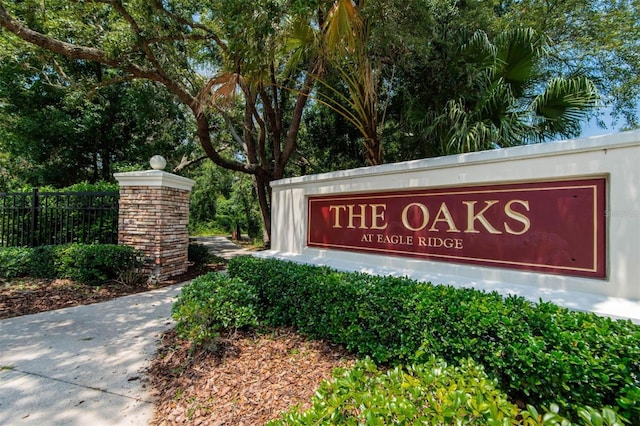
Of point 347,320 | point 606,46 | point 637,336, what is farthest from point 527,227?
point 606,46

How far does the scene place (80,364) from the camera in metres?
3.03

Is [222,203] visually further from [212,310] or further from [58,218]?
[212,310]

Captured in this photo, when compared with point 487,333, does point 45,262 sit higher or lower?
lower

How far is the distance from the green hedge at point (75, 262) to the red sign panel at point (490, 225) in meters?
4.59

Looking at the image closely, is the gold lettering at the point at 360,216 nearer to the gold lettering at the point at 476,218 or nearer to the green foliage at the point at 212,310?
the gold lettering at the point at 476,218

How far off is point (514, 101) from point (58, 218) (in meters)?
10.4

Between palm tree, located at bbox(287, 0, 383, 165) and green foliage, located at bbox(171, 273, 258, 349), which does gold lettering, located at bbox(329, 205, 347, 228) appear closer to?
green foliage, located at bbox(171, 273, 258, 349)

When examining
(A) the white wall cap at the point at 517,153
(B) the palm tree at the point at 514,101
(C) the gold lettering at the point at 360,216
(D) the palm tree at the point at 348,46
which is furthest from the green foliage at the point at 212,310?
(B) the palm tree at the point at 514,101

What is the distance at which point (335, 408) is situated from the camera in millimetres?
1426

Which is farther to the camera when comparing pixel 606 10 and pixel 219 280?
pixel 606 10

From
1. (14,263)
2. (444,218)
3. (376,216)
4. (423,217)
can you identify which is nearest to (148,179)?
(14,263)

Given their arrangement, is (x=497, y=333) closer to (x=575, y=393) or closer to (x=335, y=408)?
(x=575, y=393)

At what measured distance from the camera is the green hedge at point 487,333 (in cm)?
171

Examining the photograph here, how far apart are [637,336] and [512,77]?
4937mm
